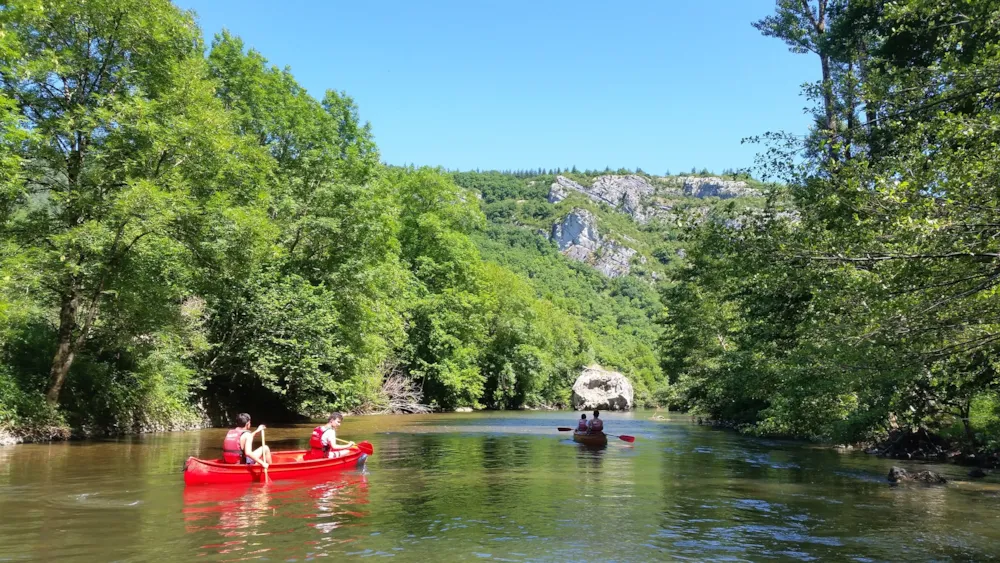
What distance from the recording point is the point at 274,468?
Answer: 1489 cm

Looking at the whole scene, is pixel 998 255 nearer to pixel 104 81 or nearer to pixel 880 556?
pixel 880 556

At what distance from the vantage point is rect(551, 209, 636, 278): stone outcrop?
16975 centimetres

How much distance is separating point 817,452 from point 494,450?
1097 cm

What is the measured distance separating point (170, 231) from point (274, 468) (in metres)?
10.4

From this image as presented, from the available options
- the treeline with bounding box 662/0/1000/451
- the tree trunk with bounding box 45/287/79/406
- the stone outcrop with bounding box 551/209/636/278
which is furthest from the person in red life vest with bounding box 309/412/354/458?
the stone outcrop with bounding box 551/209/636/278

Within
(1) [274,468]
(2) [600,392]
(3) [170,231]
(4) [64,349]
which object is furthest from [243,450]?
(2) [600,392]

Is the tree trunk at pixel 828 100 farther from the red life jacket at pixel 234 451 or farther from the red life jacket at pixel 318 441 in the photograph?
the red life jacket at pixel 234 451

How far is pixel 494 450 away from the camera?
22.5 meters

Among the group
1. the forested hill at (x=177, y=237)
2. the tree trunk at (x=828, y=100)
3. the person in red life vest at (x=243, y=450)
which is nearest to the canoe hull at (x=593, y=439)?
the forested hill at (x=177, y=237)

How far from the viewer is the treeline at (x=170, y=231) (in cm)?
1972

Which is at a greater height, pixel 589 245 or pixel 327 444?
pixel 589 245

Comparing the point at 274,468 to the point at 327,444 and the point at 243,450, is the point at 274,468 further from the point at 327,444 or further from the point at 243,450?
the point at 327,444

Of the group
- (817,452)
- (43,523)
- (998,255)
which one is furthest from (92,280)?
(817,452)

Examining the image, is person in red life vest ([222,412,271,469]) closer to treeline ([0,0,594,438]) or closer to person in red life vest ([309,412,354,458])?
person in red life vest ([309,412,354,458])
